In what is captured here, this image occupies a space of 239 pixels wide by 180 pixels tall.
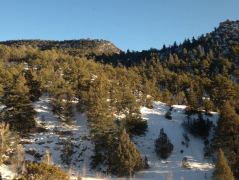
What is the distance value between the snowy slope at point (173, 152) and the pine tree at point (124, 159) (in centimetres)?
193

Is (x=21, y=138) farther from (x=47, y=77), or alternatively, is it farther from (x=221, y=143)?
(x=221, y=143)

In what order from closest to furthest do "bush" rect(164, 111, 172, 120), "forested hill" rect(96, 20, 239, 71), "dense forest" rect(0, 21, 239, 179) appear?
"dense forest" rect(0, 21, 239, 179)
"bush" rect(164, 111, 172, 120)
"forested hill" rect(96, 20, 239, 71)

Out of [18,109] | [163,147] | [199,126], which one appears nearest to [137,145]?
[163,147]

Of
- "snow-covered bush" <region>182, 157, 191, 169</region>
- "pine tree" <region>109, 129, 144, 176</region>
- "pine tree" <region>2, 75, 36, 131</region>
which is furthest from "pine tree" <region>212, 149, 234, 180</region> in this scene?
"pine tree" <region>2, 75, 36, 131</region>

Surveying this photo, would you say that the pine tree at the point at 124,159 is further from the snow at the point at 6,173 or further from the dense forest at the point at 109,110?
the snow at the point at 6,173

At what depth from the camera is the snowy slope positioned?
53.9m

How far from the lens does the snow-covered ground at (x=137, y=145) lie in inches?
2132

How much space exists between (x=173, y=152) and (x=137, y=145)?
5.61 meters

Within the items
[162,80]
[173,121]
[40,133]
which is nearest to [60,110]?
[40,133]

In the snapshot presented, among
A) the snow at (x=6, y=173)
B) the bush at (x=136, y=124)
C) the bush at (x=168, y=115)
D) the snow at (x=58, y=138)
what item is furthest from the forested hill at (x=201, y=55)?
the snow at (x=6, y=173)

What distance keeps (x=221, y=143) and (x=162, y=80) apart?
210 ft

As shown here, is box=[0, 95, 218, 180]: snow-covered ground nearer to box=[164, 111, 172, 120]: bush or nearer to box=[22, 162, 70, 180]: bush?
box=[164, 111, 172, 120]: bush

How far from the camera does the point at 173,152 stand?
62.0 m

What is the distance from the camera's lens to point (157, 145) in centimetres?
6022
